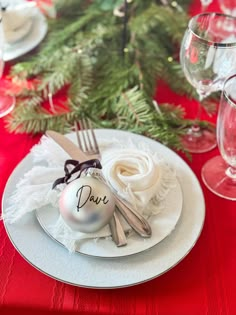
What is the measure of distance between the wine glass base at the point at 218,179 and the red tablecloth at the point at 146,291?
8 centimetres

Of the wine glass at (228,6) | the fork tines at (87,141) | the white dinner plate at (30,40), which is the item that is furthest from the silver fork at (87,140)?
the wine glass at (228,6)

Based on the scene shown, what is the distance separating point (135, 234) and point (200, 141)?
0.25 meters

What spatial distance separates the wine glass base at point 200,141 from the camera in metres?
0.70

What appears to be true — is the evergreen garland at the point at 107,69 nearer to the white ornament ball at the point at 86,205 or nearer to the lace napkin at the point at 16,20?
the lace napkin at the point at 16,20

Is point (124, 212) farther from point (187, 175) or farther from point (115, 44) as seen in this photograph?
point (115, 44)

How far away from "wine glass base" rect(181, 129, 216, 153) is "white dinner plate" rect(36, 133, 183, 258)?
14 cm

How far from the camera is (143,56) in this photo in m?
0.85

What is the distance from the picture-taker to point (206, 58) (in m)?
0.64

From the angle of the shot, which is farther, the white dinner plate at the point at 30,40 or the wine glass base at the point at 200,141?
the white dinner plate at the point at 30,40

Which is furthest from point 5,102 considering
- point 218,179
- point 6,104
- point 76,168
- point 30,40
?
point 218,179

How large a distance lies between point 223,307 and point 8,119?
1.44 ft

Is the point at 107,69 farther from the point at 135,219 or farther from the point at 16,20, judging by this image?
the point at 135,219

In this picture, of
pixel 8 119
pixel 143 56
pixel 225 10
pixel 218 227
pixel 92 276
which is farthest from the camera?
pixel 225 10

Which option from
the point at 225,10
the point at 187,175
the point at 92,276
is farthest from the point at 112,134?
the point at 225,10
